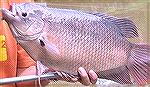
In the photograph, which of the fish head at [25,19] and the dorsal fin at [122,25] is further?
the dorsal fin at [122,25]

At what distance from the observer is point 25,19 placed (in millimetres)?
1063

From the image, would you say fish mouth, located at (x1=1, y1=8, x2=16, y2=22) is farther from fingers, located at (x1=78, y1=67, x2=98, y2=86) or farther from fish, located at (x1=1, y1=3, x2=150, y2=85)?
fingers, located at (x1=78, y1=67, x2=98, y2=86)

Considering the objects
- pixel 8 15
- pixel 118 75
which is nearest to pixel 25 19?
pixel 8 15

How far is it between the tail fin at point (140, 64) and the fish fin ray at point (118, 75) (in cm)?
2

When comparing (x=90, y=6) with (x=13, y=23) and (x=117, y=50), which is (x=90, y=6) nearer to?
(x=117, y=50)

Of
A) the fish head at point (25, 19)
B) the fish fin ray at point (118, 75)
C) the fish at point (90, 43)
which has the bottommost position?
the fish fin ray at point (118, 75)

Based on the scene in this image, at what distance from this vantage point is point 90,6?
3.92 ft

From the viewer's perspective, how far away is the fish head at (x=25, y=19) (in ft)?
3.42

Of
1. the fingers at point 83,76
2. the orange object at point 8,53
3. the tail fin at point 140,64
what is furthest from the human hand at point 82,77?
the orange object at point 8,53

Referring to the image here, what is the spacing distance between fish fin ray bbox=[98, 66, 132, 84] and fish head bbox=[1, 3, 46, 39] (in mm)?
211

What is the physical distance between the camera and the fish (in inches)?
42.7

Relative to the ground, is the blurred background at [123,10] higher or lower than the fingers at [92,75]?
higher

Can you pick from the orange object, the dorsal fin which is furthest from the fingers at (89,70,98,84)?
the orange object

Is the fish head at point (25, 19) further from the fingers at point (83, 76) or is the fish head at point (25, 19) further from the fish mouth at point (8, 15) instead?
the fingers at point (83, 76)
